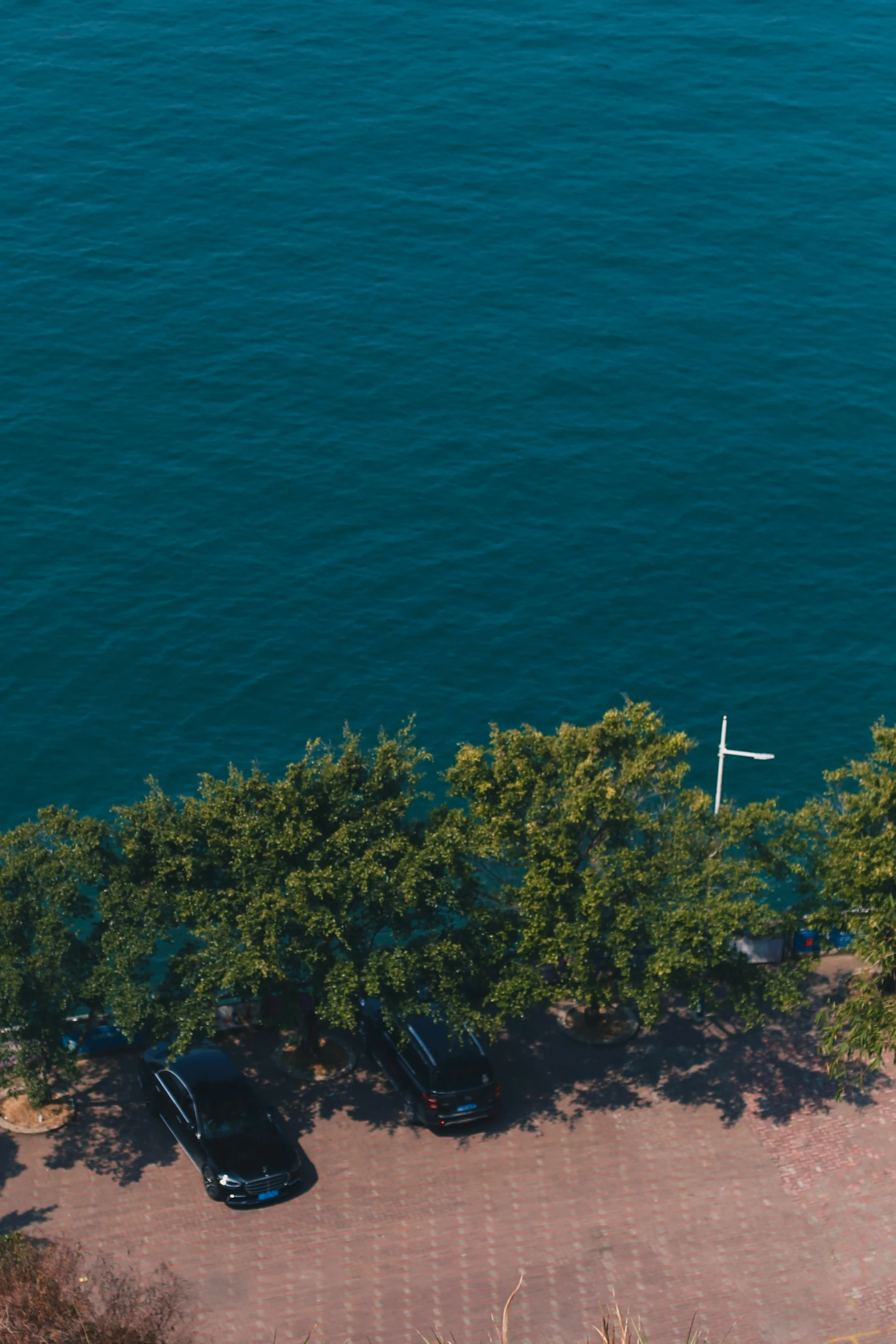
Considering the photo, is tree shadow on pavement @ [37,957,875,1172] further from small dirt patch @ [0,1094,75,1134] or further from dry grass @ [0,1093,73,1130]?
dry grass @ [0,1093,73,1130]

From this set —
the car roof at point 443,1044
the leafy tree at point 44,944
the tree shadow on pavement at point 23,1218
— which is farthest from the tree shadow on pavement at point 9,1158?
the car roof at point 443,1044

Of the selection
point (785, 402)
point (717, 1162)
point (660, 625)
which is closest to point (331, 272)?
point (785, 402)

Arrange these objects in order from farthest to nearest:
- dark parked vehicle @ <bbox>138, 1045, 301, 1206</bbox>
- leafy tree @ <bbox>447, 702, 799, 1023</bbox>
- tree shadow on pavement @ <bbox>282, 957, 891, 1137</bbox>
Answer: tree shadow on pavement @ <bbox>282, 957, 891, 1137</bbox>
leafy tree @ <bbox>447, 702, 799, 1023</bbox>
dark parked vehicle @ <bbox>138, 1045, 301, 1206</bbox>

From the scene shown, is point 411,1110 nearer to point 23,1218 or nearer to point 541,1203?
point 541,1203

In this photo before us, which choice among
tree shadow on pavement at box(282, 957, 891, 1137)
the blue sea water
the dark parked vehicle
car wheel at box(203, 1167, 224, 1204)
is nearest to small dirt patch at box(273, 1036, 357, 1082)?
tree shadow on pavement at box(282, 957, 891, 1137)

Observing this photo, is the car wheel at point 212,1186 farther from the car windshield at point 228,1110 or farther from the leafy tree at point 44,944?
the leafy tree at point 44,944

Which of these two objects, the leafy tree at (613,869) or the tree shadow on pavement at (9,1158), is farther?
the tree shadow on pavement at (9,1158)
